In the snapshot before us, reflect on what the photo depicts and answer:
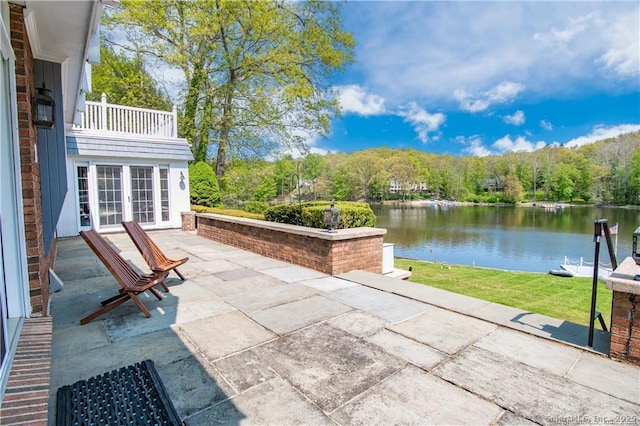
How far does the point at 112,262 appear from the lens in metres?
3.86

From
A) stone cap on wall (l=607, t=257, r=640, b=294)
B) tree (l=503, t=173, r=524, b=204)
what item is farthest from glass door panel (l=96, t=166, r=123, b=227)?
tree (l=503, t=173, r=524, b=204)

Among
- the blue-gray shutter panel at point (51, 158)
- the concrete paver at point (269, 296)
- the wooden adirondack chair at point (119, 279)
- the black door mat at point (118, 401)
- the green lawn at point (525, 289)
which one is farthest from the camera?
the green lawn at point (525, 289)

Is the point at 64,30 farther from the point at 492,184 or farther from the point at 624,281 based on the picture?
the point at 492,184

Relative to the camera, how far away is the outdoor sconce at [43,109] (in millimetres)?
3533

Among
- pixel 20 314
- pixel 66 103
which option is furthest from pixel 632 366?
pixel 66 103

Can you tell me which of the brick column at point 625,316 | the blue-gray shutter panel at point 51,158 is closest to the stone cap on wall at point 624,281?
the brick column at point 625,316

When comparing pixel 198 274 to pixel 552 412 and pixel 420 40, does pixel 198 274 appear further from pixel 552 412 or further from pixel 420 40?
pixel 420 40

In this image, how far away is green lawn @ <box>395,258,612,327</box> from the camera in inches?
329

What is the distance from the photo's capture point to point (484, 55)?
61.9 ft

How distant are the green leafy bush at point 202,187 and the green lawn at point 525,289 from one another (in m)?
8.36

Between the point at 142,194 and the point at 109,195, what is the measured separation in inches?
38.4

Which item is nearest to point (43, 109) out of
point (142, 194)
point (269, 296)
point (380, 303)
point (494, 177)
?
point (269, 296)

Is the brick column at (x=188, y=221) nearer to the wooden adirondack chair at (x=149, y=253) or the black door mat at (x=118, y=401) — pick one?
the wooden adirondack chair at (x=149, y=253)

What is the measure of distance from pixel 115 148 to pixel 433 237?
2194cm
